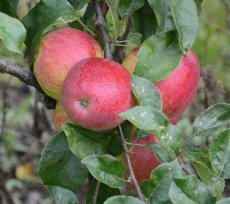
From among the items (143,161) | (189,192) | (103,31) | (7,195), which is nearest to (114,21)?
(103,31)

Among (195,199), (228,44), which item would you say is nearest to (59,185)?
(195,199)

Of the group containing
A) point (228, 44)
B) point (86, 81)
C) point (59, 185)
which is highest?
point (86, 81)

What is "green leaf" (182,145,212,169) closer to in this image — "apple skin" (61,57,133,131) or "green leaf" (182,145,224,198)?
"green leaf" (182,145,224,198)

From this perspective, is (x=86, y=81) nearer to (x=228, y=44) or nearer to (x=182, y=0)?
(x=182, y=0)

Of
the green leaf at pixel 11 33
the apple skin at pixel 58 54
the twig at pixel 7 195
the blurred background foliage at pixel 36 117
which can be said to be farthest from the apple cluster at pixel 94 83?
the blurred background foliage at pixel 36 117

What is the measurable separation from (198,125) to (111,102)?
0.17 metres

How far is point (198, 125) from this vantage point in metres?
0.95

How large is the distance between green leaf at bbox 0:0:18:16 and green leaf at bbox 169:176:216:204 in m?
0.48

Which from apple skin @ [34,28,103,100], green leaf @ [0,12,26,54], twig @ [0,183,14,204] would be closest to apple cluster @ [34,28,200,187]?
apple skin @ [34,28,103,100]

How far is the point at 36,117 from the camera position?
1.87 meters

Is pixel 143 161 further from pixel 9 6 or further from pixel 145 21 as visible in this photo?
pixel 9 6

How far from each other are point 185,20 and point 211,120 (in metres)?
0.17

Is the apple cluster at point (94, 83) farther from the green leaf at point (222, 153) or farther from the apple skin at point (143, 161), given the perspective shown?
the green leaf at point (222, 153)

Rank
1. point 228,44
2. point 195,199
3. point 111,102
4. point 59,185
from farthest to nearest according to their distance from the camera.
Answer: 1. point 228,44
2. point 59,185
3. point 111,102
4. point 195,199
